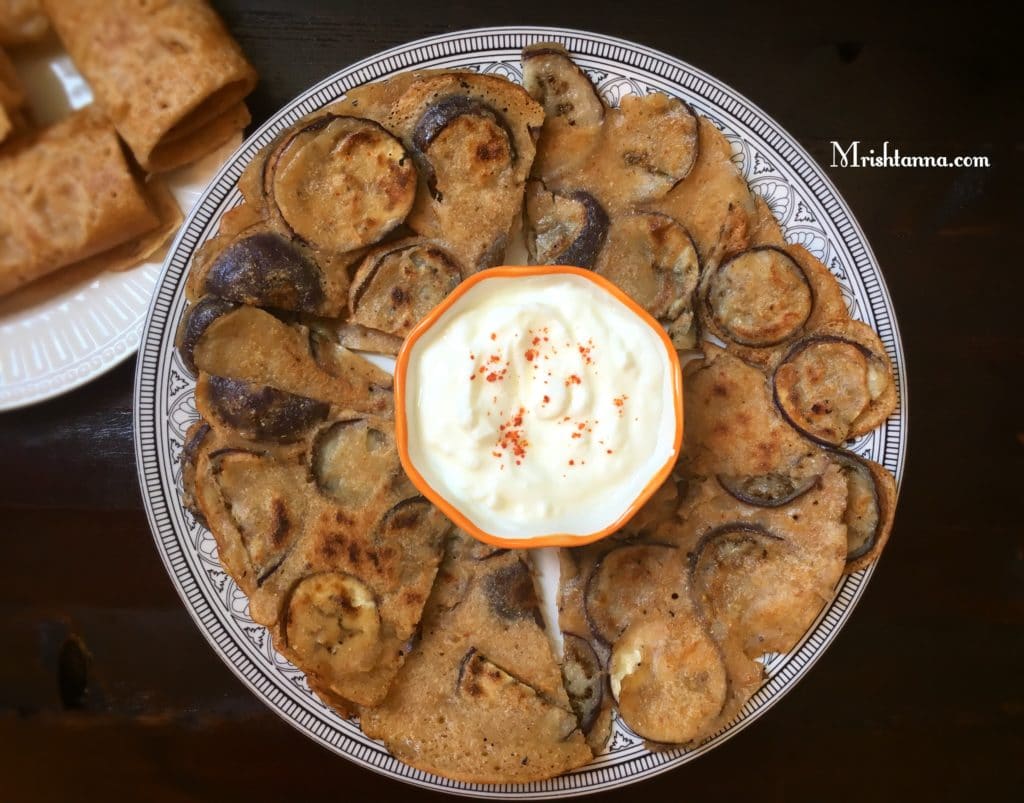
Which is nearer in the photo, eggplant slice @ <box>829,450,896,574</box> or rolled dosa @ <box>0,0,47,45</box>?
eggplant slice @ <box>829,450,896,574</box>

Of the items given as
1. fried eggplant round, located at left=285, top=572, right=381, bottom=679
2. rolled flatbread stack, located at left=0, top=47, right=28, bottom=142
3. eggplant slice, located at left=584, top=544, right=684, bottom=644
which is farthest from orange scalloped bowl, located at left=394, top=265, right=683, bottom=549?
rolled flatbread stack, located at left=0, top=47, right=28, bottom=142

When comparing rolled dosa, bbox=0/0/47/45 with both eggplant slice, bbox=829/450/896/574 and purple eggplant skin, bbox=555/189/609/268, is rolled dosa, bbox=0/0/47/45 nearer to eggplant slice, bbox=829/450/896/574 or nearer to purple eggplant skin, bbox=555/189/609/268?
purple eggplant skin, bbox=555/189/609/268

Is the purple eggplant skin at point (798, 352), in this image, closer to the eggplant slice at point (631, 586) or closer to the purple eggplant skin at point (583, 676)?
the eggplant slice at point (631, 586)

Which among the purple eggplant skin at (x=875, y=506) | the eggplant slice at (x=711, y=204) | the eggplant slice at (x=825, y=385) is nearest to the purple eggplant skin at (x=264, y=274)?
the eggplant slice at (x=711, y=204)

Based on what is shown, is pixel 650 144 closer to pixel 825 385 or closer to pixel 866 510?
pixel 825 385

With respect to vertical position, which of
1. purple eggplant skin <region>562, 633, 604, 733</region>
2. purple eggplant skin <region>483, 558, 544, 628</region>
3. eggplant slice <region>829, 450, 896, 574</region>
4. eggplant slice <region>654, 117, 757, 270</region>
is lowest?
purple eggplant skin <region>562, 633, 604, 733</region>

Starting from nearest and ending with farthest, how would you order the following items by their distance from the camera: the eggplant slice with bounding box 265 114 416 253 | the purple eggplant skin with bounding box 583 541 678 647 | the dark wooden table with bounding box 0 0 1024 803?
the eggplant slice with bounding box 265 114 416 253 < the purple eggplant skin with bounding box 583 541 678 647 < the dark wooden table with bounding box 0 0 1024 803

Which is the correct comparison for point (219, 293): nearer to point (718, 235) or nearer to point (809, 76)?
point (718, 235)
